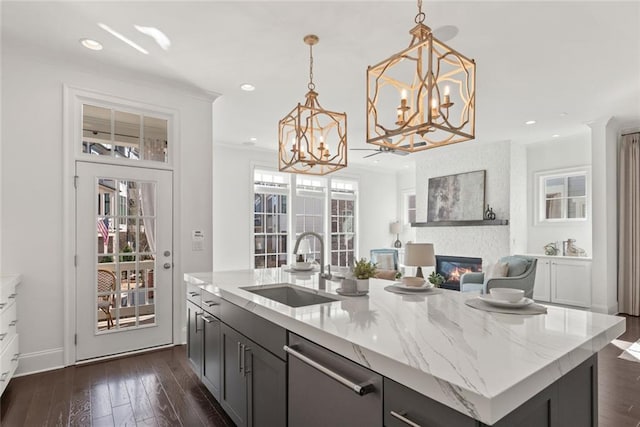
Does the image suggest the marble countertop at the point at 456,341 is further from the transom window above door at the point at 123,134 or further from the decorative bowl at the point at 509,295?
the transom window above door at the point at 123,134

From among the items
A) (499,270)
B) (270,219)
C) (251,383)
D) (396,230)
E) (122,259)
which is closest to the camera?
(251,383)

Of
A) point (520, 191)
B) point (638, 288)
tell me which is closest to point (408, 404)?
point (638, 288)

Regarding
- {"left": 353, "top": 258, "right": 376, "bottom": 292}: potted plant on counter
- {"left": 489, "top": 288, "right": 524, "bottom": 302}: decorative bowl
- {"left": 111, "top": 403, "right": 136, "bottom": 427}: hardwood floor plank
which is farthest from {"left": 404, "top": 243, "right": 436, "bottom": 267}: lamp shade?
{"left": 111, "top": 403, "right": 136, "bottom": 427}: hardwood floor plank

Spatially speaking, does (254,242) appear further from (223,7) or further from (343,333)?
(343,333)

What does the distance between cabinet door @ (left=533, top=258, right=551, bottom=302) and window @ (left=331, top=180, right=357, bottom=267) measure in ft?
11.8

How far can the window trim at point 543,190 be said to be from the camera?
5.72 metres

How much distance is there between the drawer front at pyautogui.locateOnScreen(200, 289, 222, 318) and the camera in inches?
91.8

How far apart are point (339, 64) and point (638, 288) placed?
530 centimetres

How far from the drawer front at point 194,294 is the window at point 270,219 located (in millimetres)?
3799

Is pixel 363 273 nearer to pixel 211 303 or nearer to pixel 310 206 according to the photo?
pixel 211 303

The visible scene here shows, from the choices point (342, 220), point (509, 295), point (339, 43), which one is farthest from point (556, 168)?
point (509, 295)

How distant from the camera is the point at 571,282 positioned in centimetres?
538

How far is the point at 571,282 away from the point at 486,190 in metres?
1.99

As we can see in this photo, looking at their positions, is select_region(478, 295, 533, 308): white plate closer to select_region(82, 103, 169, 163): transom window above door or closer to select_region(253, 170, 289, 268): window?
select_region(82, 103, 169, 163): transom window above door
